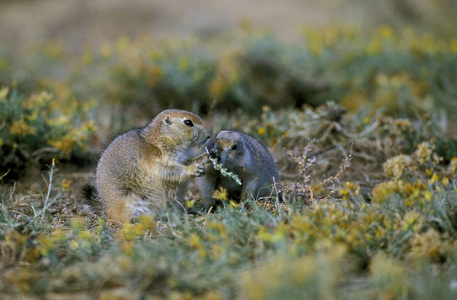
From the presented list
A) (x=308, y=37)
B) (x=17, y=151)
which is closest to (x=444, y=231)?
(x=17, y=151)

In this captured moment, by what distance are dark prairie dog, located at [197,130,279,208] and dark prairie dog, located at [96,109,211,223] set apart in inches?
8.6

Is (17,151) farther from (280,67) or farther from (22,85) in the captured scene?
(280,67)

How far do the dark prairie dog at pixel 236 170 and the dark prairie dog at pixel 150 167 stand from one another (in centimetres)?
22

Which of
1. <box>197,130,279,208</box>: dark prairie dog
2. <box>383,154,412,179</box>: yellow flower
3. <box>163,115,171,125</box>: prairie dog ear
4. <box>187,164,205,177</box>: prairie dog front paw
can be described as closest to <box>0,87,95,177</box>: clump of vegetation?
<box>163,115,171,125</box>: prairie dog ear

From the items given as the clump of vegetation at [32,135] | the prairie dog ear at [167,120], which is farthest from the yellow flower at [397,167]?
the clump of vegetation at [32,135]

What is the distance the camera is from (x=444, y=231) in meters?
3.96

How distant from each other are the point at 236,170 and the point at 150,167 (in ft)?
3.01

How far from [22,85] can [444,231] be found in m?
8.82

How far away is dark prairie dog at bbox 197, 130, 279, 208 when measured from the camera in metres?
5.29

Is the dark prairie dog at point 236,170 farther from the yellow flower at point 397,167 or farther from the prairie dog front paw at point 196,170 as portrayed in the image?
the yellow flower at point 397,167

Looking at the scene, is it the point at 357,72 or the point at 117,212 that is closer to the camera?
the point at 117,212

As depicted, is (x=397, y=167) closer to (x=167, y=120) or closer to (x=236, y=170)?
(x=236, y=170)

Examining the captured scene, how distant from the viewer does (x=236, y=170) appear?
17.8 feet

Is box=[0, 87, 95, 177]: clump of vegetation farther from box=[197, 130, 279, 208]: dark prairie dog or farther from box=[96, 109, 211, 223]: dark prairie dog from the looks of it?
box=[197, 130, 279, 208]: dark prairie dog
